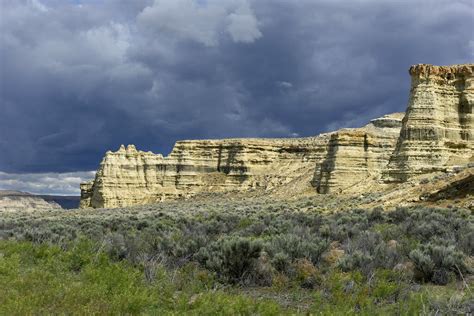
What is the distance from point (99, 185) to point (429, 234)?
73406 mm

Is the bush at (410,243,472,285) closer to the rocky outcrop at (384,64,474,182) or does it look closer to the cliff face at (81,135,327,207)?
the rocky outcrop at (384,64,474,182)

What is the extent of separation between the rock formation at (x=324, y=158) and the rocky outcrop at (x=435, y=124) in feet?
0.28

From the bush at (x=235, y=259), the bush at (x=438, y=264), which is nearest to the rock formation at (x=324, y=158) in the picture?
the bush at (x=438, y=264)

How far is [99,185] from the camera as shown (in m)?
80.2

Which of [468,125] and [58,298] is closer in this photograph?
[58,298]

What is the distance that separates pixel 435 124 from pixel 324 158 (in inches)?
1081

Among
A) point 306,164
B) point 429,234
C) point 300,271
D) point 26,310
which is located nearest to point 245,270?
point 300,271

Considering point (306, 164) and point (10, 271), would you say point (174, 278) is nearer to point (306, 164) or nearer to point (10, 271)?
point (10, 271)

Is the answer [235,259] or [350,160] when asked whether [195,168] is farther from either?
[235,259]

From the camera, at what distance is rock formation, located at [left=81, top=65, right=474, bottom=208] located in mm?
43219

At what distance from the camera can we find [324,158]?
7012cm

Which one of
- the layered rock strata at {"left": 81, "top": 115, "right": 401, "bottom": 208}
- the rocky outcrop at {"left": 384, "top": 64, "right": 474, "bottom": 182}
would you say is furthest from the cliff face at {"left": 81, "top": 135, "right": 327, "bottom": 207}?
the rocky outcrop at {"left": 384, "top": 64, "right": 474, "bottom": 182}

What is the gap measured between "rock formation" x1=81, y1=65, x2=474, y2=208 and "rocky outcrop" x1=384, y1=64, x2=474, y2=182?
0.28ft

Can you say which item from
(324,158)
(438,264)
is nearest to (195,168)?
(324,158)
